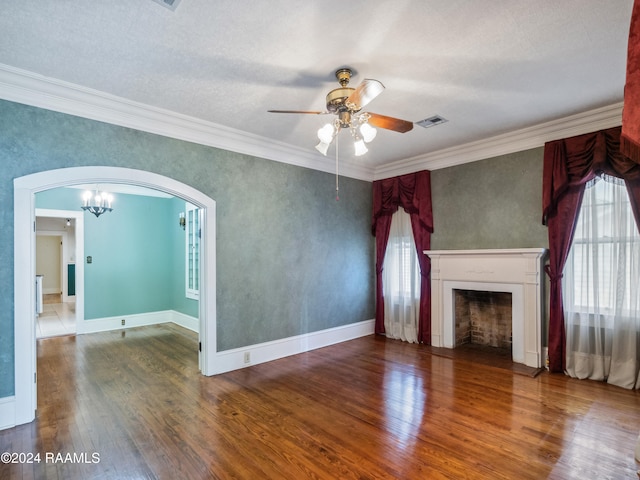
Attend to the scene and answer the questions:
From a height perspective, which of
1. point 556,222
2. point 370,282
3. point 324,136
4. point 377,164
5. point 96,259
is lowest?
point 370,282

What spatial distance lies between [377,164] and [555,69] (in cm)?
302

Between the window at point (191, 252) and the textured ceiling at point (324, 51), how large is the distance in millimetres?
3074

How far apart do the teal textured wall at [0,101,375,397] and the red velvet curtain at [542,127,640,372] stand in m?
2.70

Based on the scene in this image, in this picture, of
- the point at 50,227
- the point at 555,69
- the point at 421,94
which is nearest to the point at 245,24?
the point at 421,94

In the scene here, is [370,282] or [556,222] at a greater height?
[556,222]

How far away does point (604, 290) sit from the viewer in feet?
11.8

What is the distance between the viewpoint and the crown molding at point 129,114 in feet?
9.05

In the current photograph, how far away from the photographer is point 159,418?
2830 millimetres

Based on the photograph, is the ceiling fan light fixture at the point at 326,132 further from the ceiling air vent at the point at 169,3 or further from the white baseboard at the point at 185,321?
the white baseboard at the point at 185,321

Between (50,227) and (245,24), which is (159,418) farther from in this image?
(50,227)

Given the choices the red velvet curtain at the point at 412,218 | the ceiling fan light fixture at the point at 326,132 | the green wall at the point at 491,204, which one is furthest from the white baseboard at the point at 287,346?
the ceiling fan light fixture at the point at 326,132

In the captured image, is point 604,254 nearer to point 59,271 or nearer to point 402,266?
point 402,266

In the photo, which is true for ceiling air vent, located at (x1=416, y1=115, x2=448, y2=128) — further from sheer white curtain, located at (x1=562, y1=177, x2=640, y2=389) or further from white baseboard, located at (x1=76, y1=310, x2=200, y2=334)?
white baseboard, located at (x1=76, y1=310, x2=200, y2=334)

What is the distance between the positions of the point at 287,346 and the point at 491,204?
3.43 m
